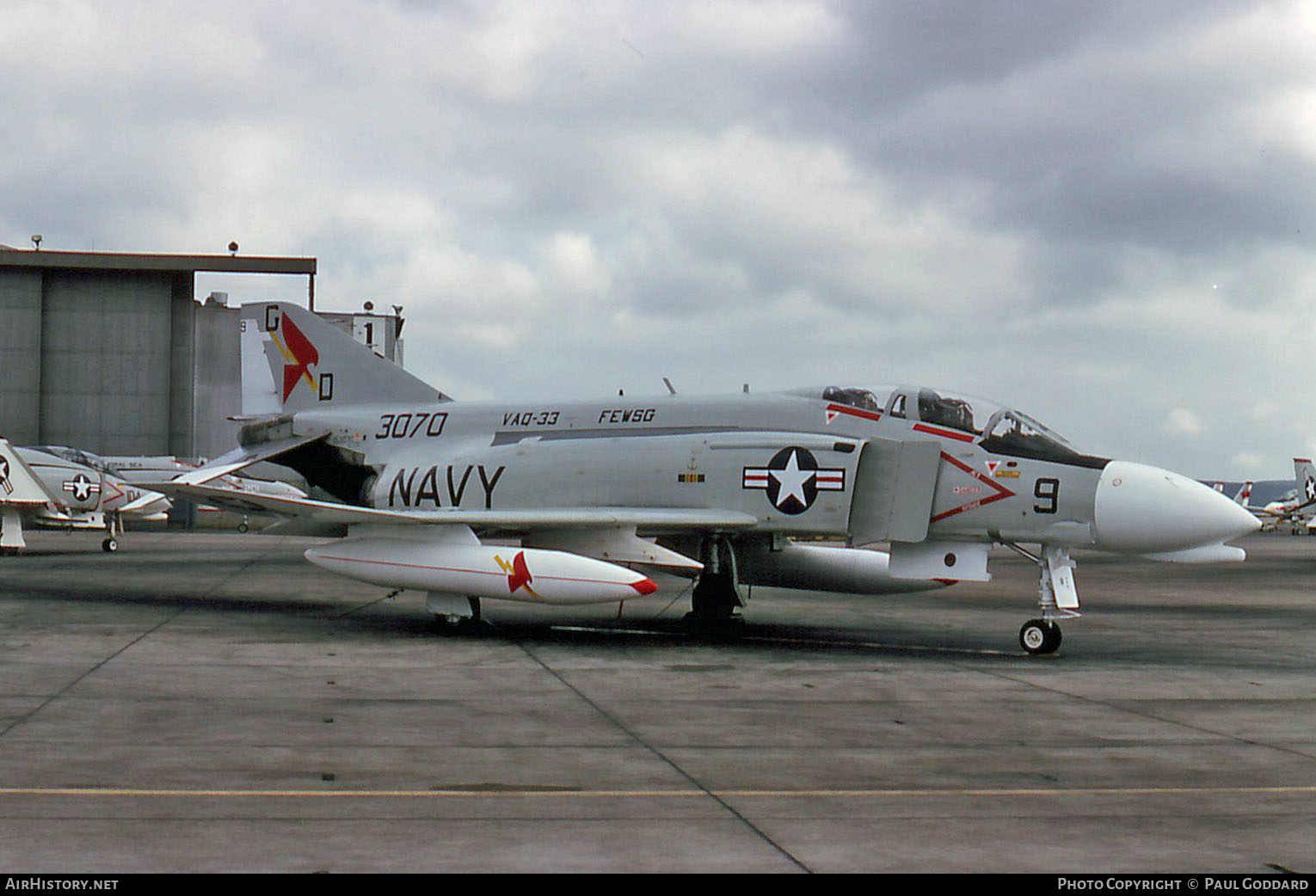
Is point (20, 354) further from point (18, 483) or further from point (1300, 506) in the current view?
point (1300, 506)

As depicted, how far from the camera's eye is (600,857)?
5.22 m

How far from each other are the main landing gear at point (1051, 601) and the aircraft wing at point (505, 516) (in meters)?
3.16

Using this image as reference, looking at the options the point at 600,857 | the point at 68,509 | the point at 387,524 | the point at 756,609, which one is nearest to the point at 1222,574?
the point at 756,609

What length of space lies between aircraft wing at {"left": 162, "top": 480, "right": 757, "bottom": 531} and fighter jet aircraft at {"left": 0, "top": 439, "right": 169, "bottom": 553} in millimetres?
13293

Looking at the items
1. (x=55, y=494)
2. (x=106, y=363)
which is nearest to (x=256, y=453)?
(x=55, y=494)

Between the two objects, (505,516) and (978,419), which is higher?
(978,419)

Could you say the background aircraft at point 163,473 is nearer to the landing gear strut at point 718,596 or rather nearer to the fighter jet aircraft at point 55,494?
the fighter jet aircraft at point 55,494

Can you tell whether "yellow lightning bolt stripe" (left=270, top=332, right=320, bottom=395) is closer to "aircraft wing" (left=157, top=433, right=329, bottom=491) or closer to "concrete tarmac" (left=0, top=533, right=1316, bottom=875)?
Result: "aircraft wing" (left=157, top=433, right=329, bottom=491)

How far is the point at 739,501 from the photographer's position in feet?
46.9

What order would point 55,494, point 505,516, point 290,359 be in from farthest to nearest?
1. point 55,494
2. point 290,359
3. point 505,516

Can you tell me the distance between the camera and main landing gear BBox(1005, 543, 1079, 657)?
13188 millimetres

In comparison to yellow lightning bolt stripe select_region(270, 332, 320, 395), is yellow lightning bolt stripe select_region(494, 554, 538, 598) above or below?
below

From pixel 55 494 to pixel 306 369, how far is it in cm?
1447

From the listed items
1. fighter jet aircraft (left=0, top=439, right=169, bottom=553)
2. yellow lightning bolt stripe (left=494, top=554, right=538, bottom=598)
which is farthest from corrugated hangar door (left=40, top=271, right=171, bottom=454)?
yellow lightning bolt stripe (left=494, top=554, right=538, bottom=598)
